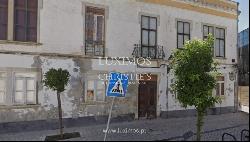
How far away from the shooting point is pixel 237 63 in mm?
22312

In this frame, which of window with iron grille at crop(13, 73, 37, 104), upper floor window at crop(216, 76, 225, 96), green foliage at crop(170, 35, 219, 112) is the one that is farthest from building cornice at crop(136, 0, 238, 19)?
window with iron grille at crop(13, 73, 37, 104)

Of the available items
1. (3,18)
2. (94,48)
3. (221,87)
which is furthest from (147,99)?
(3,18)

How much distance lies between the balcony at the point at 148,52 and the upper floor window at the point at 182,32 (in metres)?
1.54

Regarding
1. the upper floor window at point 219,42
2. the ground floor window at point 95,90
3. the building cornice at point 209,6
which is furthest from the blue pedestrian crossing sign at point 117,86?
the upper floor window at point 219,42

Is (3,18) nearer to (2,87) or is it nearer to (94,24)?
(2,87)

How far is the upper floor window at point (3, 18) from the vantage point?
47.3 feet

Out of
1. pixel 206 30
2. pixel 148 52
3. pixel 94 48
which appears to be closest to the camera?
pixel 94 48

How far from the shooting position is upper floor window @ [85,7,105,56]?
1653cm

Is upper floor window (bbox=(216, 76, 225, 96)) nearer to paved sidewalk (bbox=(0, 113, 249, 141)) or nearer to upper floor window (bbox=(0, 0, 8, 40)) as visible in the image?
paved sidewalk (bbox=(0, 113, 249, 141))

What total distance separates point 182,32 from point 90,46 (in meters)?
6.20

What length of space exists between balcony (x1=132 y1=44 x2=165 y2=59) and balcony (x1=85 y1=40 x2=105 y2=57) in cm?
192

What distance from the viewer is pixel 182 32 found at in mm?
19938

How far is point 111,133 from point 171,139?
2571 millimetres

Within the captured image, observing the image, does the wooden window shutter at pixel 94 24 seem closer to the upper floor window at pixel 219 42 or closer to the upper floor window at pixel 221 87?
the upper floor window at pixel 219 42
